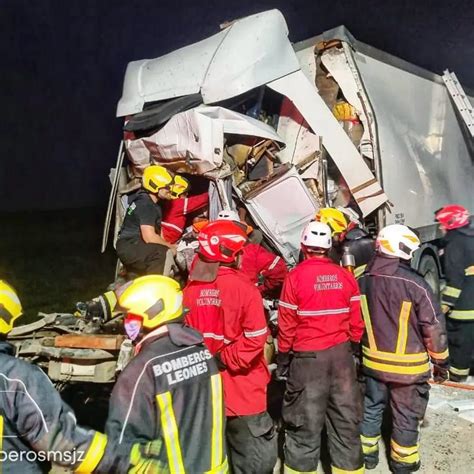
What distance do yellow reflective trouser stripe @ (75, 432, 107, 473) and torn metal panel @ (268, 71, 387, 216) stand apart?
373 cm

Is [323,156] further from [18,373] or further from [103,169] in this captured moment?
[103,169]

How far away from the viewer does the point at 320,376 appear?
3654mm

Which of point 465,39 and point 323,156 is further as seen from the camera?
point 465,39

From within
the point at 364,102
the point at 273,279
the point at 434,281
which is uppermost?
the point at 364,102

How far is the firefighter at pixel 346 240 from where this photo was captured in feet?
15.8

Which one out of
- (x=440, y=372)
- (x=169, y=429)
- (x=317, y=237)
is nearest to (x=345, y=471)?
(x=440, y=372)

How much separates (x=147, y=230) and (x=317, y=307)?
157cm

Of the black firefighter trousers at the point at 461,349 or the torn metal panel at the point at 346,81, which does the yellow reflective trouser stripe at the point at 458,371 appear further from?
the torn metal panel at the point at 346,81

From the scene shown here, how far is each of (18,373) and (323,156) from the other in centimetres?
386

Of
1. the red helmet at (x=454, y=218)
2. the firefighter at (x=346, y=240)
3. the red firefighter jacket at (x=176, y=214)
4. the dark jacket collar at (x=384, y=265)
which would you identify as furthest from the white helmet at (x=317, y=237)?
the red helmet at (x=454, y=218)

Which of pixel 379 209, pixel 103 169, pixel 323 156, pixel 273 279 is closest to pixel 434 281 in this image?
pixel 379 209

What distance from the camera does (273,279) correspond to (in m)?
4.67

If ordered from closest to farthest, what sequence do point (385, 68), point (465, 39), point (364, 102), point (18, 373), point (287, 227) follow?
point (18, 373), point (287, 227), point (364, 102), point (385, 68), point (465, 39)

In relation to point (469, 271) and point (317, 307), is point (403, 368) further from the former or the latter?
point (469, 271)
